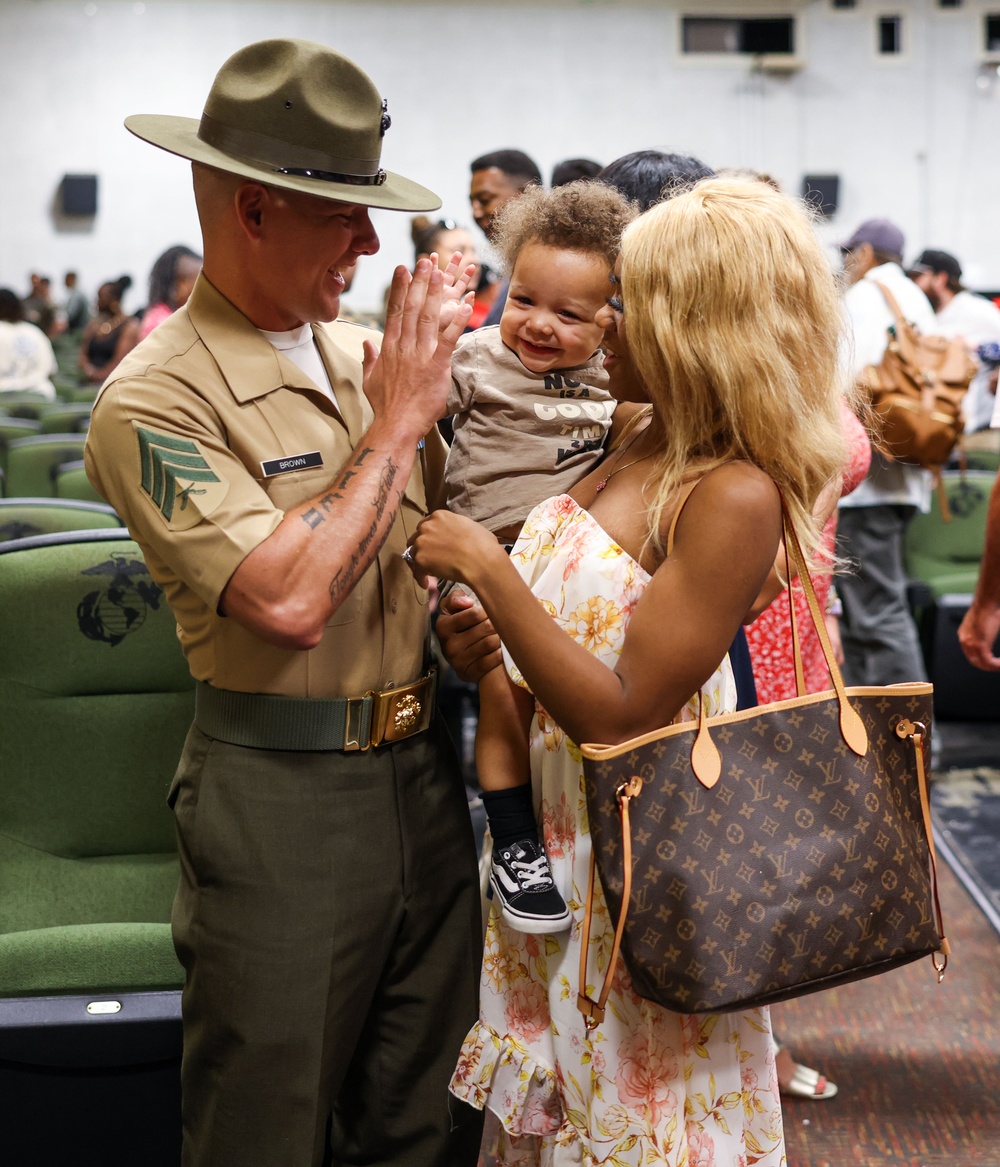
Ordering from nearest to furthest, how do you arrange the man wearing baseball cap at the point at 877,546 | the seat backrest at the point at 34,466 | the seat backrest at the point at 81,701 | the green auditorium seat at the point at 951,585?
the seat backrest at the point at 81,701, the man wearing baseball cap at the point at 877,546, the seat backrest at the point at 34,466, the green auditorium seat at the point at 951,585

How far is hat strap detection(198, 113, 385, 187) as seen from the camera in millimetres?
1378

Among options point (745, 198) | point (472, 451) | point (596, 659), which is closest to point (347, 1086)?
point (596, 659)

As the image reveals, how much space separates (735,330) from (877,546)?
2942mm

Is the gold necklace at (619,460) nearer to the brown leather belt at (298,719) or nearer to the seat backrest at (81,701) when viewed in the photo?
the brown leather belt at (298,719)

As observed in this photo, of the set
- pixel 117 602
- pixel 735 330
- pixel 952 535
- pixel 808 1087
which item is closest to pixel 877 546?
pixel 952 535

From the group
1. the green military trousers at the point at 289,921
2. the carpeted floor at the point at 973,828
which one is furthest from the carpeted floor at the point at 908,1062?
the green military trousers at the point at 289,921

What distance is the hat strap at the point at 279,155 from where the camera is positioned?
54.2 inches

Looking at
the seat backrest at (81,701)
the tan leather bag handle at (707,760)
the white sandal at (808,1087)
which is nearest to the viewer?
the tan leather bag handle at (707,760)

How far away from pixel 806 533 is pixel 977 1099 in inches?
63.8

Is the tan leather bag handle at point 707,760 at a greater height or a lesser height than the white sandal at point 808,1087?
greater

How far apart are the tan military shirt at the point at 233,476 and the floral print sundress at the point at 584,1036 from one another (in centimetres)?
17

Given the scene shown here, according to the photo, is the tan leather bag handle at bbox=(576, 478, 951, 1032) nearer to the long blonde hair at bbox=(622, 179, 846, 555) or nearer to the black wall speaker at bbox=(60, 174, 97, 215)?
the long blonde hair at bbox=(622, 179, 846, 555)

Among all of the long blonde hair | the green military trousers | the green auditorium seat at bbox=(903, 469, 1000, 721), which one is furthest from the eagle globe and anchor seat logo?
the green auditorium seat at bbox=(903, 469, 1000, 721)

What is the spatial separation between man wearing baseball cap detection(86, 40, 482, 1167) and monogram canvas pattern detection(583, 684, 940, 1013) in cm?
36
